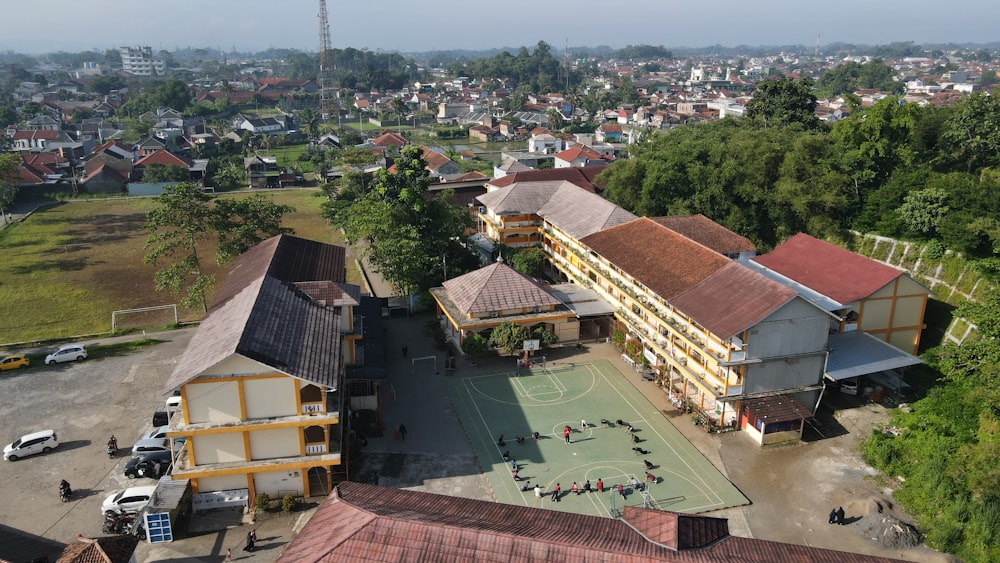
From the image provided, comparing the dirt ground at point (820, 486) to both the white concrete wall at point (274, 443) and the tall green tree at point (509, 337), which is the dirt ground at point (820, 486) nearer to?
the tall green tree at point (509, 337)

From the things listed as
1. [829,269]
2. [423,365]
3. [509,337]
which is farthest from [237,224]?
[829,269]

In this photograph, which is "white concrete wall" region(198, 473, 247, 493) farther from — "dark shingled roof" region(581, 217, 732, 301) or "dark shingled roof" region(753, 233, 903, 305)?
"dark shingled roof" region(753, 233, 903, 305)

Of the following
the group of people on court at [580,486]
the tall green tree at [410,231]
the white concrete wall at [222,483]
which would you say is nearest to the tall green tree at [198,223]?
the tall green tree at [410,231]

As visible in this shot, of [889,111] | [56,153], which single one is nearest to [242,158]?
[56,153]

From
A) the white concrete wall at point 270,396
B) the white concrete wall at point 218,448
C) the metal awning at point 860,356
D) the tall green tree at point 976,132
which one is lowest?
the white concrete wall at point 218,448

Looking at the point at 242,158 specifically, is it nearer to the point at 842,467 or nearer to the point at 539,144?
the point at 539,144

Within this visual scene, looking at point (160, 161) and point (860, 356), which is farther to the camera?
point (160, 161)

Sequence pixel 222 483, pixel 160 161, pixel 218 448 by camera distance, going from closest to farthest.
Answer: pixel 218 448, pixel 222 483, pixel 160 161

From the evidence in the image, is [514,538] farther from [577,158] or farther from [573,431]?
[577,158]
